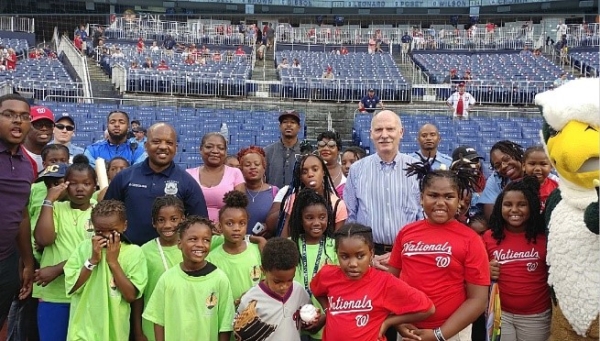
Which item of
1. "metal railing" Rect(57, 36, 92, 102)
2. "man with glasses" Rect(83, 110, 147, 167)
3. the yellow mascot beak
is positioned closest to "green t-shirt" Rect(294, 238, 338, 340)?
the yellow mascot beak

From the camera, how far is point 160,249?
3.59 metres

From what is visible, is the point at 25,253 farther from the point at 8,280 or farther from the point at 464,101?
the point at 464,101

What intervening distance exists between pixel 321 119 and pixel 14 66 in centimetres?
863

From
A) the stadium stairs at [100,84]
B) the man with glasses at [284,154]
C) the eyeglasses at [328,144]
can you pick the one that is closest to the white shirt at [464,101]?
the stadium stairs at [100,84]

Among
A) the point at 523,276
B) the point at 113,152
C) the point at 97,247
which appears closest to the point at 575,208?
the point at 523,276

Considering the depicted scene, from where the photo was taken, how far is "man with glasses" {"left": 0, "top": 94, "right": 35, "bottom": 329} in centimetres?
331

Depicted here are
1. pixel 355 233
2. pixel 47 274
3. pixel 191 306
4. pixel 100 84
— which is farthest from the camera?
pixel 100 84

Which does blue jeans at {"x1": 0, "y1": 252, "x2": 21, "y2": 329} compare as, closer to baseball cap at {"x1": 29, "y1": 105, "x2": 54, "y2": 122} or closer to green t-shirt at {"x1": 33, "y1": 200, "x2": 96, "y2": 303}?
green t-shirt at {"x1": 33, "y1": 200, "x2": 96, "y2": 303}

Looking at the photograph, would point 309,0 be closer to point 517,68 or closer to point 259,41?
point 259,41

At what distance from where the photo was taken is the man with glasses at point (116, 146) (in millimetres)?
5289

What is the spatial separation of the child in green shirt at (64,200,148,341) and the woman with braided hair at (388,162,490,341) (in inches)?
60.6

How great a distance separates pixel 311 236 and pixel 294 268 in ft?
1.37

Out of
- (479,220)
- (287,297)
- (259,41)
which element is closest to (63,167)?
(287,297)

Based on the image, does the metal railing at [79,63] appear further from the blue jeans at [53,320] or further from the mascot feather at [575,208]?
the mascot feather at [575,208]
